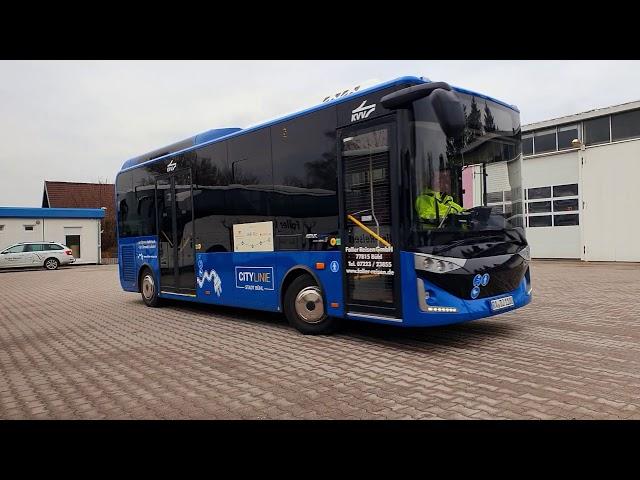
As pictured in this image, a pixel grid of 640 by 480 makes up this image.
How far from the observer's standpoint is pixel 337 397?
14.0 ft

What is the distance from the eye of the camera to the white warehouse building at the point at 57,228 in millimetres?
30766

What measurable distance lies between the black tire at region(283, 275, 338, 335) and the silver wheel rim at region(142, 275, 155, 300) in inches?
188

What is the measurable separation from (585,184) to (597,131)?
6.79 ft

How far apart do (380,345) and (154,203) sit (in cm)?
628

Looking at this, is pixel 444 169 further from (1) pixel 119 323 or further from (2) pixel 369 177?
(1) pixel 119 323

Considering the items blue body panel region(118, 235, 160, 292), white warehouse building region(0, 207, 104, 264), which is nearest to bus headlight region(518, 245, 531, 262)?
blue body panel region(118, 235, 160, 292)

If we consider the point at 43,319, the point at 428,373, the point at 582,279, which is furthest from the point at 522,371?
the point at 582,279

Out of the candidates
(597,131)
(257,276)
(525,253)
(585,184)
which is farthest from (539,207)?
(257,276)

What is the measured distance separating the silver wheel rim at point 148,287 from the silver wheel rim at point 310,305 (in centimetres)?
495

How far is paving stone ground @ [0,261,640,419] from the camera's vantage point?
4.02 meters

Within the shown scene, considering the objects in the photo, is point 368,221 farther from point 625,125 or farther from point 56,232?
point 56,232
